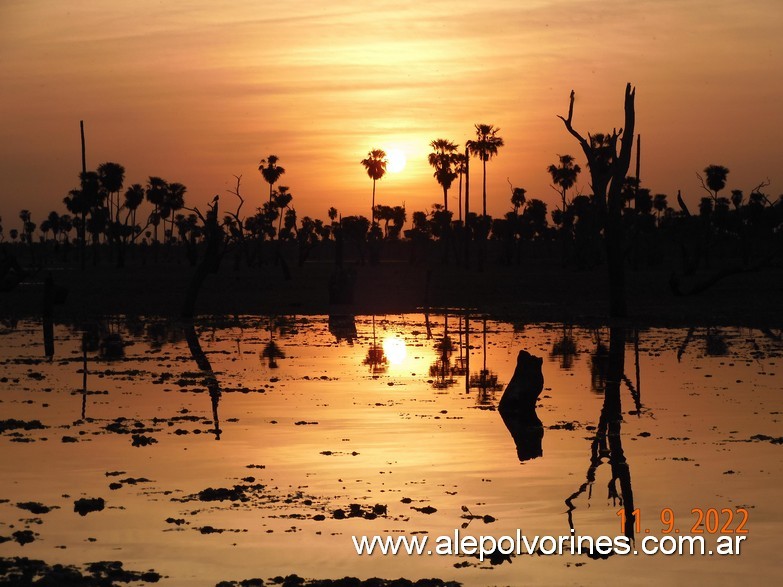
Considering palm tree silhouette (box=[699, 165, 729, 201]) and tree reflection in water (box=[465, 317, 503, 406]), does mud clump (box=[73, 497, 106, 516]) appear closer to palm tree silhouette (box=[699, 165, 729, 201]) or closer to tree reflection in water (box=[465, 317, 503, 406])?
tree reflection in water (box=[465, 317, 503, 406])

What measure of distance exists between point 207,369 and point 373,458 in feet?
37.2

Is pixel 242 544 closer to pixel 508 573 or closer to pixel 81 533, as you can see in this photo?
pixel 81 533

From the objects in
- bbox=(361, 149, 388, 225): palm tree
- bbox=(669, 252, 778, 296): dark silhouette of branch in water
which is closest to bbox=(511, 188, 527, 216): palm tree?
bbox=(361, 149, 388, 225): palm tree

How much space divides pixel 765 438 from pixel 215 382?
11.6 m

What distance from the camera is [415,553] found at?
413 inches

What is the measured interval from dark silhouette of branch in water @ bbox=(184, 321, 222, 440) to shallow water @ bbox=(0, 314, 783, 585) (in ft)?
0.40

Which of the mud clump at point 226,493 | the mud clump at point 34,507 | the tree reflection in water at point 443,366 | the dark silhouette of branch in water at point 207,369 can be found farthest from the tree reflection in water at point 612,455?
the dark silhouette of branch in water at point 207,369

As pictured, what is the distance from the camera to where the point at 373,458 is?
15.2 meters

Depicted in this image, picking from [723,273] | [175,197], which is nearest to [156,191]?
[175,197]

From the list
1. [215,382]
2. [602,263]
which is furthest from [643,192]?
[215,382]

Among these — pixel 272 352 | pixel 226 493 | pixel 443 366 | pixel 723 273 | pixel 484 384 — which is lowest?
pixel 226 493

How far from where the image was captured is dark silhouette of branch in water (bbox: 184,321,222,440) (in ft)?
61.3

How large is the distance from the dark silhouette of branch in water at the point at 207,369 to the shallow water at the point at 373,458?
0.40ft

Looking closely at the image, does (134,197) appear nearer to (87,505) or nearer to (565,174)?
(565,174)
